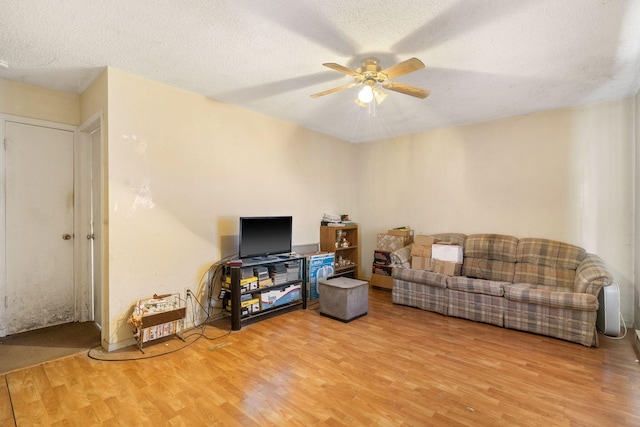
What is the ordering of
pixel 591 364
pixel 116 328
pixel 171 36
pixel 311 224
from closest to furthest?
pixel 171 36, pixel 591 364, pixel 116 328, pixel 311 224

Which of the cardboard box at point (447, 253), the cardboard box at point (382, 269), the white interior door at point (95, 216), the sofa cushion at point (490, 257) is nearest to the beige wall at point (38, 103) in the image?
the white interior door at point (95, 216)

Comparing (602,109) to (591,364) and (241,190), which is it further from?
(241,190)

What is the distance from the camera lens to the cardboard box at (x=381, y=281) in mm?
4961

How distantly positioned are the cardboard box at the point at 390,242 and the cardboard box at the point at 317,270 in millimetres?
947

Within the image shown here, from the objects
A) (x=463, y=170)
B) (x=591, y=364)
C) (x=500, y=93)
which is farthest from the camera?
(x=463, y=170)

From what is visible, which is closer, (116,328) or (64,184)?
(116,328)

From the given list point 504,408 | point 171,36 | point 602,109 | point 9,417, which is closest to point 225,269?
point 9,417

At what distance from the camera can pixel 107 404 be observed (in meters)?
A: 2.01

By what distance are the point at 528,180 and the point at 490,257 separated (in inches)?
45.4

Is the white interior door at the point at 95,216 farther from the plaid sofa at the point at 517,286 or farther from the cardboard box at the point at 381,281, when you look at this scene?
the cardboard box at the point at 381,281

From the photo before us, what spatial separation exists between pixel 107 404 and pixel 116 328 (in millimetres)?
951

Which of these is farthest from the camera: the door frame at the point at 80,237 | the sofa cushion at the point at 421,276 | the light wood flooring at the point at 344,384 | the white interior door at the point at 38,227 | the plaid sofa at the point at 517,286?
the sofa cushion at the point at 421,276

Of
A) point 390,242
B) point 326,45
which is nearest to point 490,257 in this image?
point 390,242

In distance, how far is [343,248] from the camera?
5.09 m
